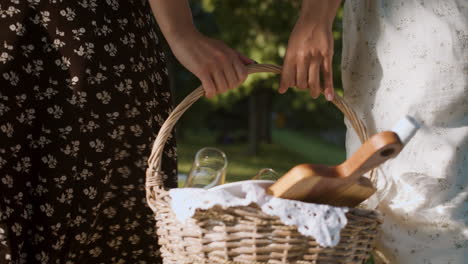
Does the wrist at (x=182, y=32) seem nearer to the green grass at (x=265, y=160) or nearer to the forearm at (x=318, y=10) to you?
the forearm at (x=318, y=10)

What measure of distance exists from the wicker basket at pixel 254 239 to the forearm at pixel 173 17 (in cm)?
46

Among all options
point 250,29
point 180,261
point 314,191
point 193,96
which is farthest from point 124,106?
point 250,29

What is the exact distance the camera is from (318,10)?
1702 mm

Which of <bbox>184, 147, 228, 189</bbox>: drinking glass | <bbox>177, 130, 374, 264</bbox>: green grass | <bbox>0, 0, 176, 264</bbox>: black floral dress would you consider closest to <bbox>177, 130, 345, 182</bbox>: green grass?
<bbox>177, 130, 374, 264</bbox>: green grass

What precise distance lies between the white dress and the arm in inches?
15.7

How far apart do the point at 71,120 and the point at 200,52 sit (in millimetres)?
463

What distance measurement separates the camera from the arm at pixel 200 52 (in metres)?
1.68

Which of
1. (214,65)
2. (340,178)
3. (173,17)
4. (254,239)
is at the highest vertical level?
(173,17)

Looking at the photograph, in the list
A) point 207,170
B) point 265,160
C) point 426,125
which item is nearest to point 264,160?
point 265,160

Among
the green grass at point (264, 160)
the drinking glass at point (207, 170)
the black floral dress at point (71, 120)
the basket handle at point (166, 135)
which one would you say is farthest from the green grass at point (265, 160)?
the basket handle at point (166, 135)

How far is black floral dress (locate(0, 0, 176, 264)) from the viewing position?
5.97ft

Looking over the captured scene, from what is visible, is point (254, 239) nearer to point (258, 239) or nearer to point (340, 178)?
point (258, 239)

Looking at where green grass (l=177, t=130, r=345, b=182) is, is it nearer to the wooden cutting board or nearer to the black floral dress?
the black floral dress

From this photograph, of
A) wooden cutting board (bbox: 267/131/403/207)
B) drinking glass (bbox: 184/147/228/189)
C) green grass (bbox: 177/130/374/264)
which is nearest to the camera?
wooden cutting board (bbox: 267/131/403/207)
